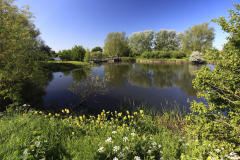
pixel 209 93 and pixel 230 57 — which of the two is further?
pixel 209 93

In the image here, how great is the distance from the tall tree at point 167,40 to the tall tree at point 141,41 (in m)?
3.48

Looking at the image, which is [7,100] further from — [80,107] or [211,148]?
[211,148]

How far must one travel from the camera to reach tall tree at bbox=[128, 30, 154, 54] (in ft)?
173

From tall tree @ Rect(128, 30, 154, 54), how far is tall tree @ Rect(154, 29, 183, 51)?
3483mm

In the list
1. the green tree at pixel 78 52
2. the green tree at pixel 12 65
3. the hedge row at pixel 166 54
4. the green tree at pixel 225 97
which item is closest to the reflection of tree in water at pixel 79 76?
the green tree at pixel 12 65

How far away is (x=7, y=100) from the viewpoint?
5.62 meters

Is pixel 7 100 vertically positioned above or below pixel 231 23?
below

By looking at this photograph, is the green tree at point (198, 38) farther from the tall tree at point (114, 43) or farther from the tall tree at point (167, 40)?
the tall tree at point (114, 43)

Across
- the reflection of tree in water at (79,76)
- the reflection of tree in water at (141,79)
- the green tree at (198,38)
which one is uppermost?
the green tree at (198,38)

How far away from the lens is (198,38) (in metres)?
36.6

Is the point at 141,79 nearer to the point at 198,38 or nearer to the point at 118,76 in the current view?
the point at 118,76

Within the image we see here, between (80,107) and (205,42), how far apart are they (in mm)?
44928

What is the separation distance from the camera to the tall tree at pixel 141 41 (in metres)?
52.7

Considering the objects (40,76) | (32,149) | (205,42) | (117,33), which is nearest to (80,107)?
(40,76)
